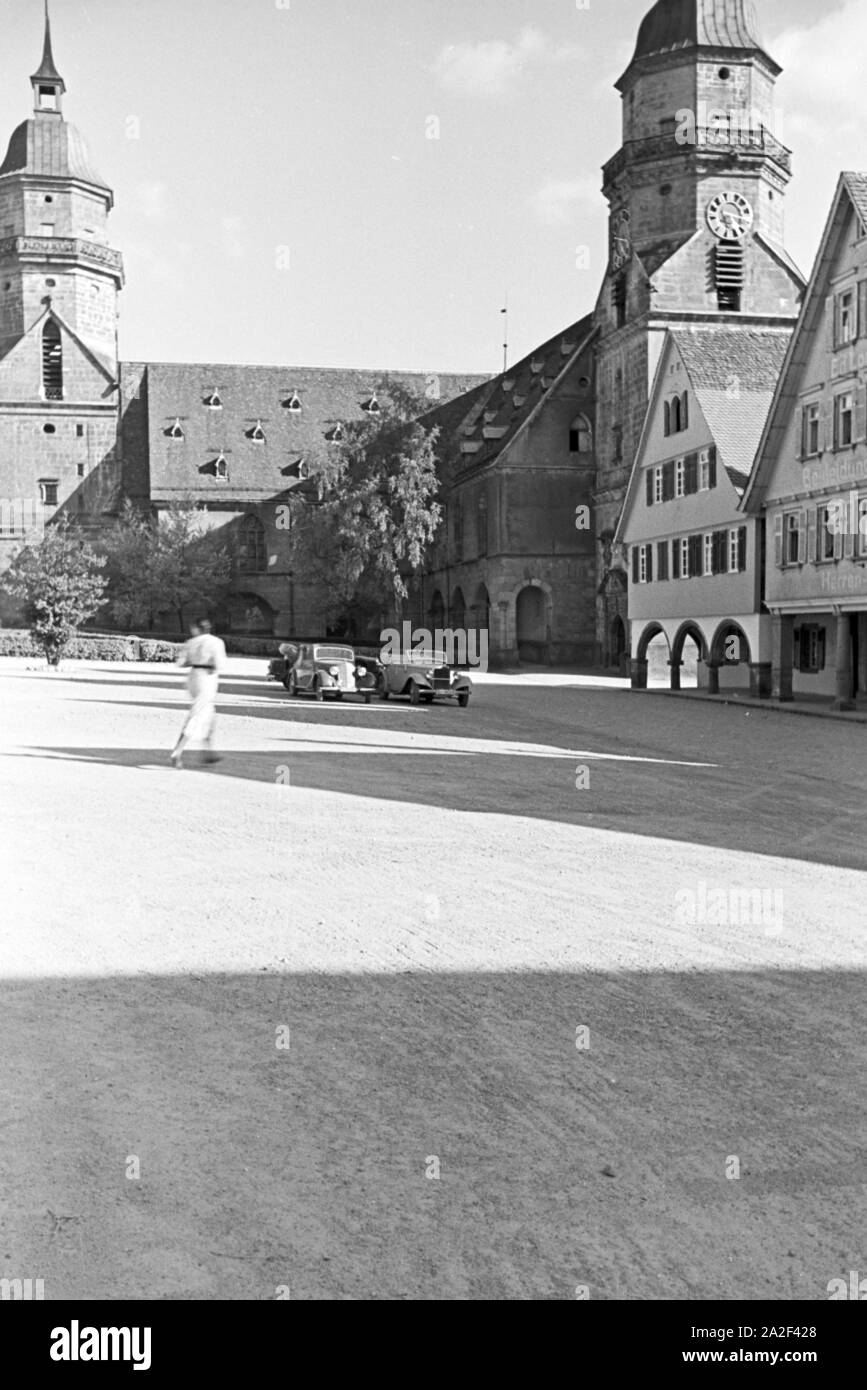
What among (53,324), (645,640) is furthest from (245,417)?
(645,640)

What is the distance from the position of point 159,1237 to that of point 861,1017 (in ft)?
12.5

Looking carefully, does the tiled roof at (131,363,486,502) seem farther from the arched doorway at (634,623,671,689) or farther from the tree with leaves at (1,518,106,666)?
the arched doorway at (634,623,671,689)

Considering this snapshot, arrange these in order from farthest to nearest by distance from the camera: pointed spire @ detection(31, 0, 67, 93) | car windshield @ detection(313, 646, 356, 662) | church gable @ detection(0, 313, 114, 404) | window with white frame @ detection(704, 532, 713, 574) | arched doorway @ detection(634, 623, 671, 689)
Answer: church gable @ detection(0, 313, 114, 404) → pointed spire @ detection(31, 0, 67, 93) → arched doorway @ detection(634, 623, 671, 689) → window with white frame @ detection(704, 532, 713, 574) → car windshield @ detection(313, 646, 356, 662)

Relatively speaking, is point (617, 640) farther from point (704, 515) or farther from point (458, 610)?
point (704, 515)

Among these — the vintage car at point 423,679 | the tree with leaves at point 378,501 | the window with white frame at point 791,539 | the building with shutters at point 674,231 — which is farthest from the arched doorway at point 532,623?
the vintage car at point 423,679

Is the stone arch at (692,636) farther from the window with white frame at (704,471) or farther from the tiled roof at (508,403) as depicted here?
the tiled roof at (508,403)

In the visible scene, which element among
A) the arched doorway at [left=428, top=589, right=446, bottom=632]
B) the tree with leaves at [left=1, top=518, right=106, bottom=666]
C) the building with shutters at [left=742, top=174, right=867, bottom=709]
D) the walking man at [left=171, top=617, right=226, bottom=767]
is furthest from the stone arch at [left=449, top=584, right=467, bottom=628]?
the walking man at [left=171, top=617, right=226, bottom=767]

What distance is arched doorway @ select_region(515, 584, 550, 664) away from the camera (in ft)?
198

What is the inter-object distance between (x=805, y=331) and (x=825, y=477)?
3778 millimetres

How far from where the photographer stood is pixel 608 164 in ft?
179

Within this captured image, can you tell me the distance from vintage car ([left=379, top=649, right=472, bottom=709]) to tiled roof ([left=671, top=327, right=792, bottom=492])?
9.87m

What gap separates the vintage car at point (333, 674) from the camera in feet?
107

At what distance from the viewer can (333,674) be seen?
3259cm
